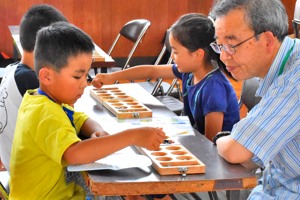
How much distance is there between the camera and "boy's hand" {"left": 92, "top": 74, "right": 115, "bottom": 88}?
3154 mm

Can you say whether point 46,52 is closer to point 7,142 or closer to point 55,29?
point 55,29

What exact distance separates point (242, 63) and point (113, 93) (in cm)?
117

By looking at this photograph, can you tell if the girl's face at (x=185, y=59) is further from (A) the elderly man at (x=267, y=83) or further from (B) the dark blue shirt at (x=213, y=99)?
(A) the elderly man at (x=267, y=83)

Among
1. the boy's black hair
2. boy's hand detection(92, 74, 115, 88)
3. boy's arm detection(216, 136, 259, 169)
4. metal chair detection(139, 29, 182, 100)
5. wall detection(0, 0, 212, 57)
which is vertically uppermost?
the boy's black hair

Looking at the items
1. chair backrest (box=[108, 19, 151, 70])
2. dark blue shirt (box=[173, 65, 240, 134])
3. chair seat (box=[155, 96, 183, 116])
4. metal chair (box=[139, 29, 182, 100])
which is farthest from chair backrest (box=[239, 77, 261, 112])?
chair backrest (box=[108, 19, 151, 70])

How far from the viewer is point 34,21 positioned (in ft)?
10.1

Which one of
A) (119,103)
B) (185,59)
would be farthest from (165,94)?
(119,103)

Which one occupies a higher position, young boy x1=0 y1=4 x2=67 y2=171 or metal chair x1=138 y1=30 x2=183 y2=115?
young boy x1=0 y1=4 x2=67 y2=171

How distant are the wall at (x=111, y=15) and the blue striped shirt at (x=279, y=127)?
16.5ft

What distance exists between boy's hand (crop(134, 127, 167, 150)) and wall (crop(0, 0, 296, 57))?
4.79 meters

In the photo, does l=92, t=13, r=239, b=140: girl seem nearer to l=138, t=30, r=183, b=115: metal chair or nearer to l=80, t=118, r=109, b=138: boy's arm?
l=80, t=118, r=109, b=138: boy's arm

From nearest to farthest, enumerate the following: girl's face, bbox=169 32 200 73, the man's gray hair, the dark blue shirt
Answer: the man's gray hair < the dark blue shirt < girl's face, bbox=169 32 200 73

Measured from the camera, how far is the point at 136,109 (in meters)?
2.73

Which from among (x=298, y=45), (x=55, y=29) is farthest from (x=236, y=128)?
(x=55, y=29)
